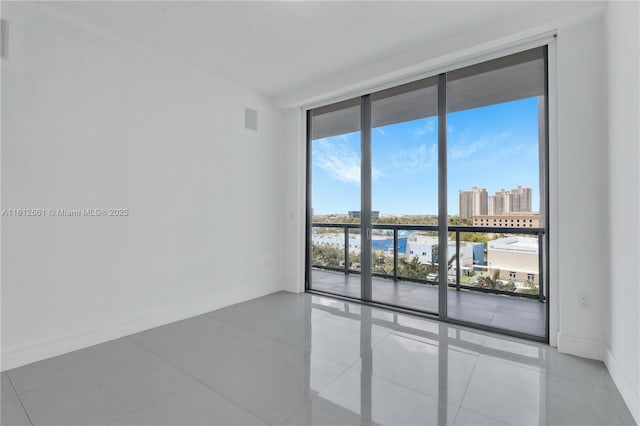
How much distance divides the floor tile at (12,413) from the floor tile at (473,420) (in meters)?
2.34

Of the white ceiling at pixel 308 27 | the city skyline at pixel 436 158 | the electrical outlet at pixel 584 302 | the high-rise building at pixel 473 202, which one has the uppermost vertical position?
the white ceiling at pixel 308 27

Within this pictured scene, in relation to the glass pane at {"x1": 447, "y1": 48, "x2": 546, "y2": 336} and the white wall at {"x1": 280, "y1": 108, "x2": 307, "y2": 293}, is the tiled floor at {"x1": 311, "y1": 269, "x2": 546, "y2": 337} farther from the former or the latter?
the white wall at {"x1": 280, "y1": 108, "x2": 307, "y2": 293}

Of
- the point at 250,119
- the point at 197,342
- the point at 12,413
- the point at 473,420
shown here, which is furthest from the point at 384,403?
the point at 250,119

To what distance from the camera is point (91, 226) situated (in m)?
2.63

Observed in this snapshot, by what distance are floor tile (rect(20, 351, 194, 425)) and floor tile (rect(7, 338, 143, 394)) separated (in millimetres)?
88

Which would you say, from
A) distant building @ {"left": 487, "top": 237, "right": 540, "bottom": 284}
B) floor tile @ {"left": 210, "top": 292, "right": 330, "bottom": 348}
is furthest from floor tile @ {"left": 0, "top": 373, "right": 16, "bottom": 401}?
distant building @ {"left": 487, "top": 237, "right": 540, "bottom": 284}

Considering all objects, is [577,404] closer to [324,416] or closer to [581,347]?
[581,347]

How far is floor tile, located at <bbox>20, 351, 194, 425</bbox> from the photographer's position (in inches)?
66.6

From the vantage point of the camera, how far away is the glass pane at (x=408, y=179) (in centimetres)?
355

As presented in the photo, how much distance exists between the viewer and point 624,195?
1914 millimetres

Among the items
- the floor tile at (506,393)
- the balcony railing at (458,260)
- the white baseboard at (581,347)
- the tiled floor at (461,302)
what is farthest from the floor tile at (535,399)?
the balcony railing at (458,260)

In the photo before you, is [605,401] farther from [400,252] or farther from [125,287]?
[125,287]

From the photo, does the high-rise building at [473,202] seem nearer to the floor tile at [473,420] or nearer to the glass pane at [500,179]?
the glass pane at [500,179]

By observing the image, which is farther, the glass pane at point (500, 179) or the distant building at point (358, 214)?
the distant building at point (358, 214)
